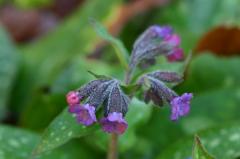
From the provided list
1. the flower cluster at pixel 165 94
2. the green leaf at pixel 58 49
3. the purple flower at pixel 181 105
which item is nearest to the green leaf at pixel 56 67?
the green leaf at pixel 58 49

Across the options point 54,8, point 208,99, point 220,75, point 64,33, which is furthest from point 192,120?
point 54,8

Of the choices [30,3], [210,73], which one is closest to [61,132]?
[210,73]

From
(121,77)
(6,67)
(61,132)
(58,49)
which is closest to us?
(61,132)

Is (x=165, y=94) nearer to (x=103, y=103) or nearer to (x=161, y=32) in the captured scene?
(x=103, y=103)

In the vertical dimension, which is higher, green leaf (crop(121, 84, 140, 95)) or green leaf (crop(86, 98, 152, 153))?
green leaf (crop(121, 84, 140, 95))

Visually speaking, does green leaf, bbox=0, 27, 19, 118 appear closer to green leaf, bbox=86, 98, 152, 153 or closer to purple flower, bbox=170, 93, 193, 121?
green leaf, bbox=86, 98, 152, 153

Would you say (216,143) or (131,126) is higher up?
(131,126)

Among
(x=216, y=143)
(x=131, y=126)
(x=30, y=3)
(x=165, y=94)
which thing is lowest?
(x=216, y=143)

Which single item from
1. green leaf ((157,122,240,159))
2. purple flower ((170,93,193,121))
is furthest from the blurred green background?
purple flower ((170,93,193,121))
